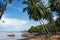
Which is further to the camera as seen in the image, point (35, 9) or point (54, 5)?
point (54, 5)

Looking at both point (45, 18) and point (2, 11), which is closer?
point (2, 11)

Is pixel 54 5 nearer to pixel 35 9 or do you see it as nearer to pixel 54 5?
pixel 54 5

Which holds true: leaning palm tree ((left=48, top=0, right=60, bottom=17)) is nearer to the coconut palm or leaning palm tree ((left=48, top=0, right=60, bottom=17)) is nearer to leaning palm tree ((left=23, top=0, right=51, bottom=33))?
the coconut palm

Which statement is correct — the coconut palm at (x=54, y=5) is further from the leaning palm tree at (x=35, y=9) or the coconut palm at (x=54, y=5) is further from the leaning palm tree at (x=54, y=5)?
the leaning palm tree at (x=35, y=9)

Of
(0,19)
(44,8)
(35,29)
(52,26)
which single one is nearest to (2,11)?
(0,19)

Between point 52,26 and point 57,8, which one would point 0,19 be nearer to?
point 57,8

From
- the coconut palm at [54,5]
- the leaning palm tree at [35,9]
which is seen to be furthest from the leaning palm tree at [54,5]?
the leaning palm tree at [35,9]

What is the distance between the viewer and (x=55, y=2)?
45.5 meters

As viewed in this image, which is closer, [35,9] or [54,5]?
[35,9]

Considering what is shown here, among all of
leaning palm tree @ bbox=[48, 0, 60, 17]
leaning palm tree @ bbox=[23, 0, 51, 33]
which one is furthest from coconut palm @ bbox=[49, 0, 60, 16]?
leaning palm tree @ bbox=[23, 0, 51, 33]

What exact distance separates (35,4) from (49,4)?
3.65m

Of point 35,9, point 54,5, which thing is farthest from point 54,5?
point 35,9

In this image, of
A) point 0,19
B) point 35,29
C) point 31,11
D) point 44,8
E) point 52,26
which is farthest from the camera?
point 35,29

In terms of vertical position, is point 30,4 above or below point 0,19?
above
